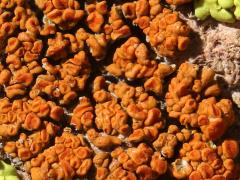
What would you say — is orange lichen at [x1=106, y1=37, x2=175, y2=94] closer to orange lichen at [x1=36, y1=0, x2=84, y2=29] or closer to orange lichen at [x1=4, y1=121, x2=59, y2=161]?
orange lichen at [x1=36, y1=0, x2=84, y2=29]

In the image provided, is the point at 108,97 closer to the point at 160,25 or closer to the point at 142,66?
the point at 142,66

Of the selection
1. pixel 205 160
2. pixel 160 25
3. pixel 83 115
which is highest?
pixel 160 25

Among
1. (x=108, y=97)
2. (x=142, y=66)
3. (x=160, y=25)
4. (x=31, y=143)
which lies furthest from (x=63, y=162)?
(x=160, y=25)

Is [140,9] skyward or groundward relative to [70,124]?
skyward

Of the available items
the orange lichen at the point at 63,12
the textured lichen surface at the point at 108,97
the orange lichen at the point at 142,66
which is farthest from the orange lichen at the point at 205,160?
the orange lichen at the point at 63,12

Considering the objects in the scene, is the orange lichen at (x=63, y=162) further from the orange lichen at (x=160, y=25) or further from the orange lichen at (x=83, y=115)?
the orange lichen at (x=160, y=25)

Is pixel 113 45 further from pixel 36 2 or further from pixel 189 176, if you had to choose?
pixel 189 176

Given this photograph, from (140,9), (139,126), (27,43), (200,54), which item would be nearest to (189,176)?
(139,126)

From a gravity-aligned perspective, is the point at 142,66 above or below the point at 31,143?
Answer: above

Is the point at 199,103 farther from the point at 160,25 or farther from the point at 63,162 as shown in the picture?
the point at 63,162
